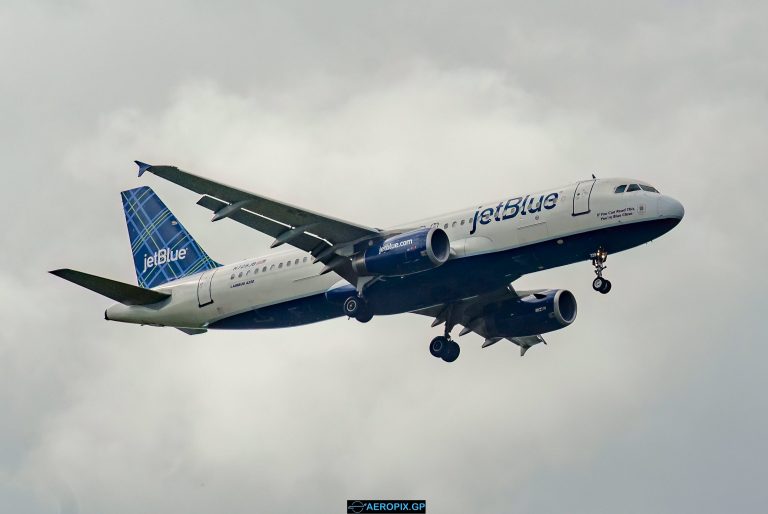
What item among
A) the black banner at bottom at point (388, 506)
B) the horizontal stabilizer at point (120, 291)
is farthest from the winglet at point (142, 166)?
the black banner at bottom at point (388, 506)

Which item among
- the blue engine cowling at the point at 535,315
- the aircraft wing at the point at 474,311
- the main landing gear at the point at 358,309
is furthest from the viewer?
the aircraft wing at the point at 474,311

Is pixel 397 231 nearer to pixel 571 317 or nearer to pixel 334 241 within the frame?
pixel 334 241

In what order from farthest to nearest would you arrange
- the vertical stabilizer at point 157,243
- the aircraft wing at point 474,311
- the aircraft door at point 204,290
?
the vertical stabilizer at point 157,243, the aircraft wing at point 474,311, the aircraft door at point 204,290

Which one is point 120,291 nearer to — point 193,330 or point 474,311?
point 193,330

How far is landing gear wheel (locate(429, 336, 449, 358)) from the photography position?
67188 millimetres

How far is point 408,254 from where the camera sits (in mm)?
58656

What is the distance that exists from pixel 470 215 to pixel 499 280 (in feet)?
9.27

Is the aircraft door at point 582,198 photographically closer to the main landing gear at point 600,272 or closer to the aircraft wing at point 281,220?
the main landing gear at point 600,272


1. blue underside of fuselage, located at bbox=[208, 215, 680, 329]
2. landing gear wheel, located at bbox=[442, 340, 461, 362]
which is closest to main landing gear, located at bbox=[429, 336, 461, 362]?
landing gear wheel, located at bbox=[442, 340, 461, 362]

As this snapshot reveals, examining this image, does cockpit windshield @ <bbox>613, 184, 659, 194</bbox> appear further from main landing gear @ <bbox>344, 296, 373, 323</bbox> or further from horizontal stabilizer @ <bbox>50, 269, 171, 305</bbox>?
horizontal stabilizer @ <bbox>50, 269, 171, 305</bbox>

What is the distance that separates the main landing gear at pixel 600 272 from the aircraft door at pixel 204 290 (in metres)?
17.6

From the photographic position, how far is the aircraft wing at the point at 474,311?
6700 cm

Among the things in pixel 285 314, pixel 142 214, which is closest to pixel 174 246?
pixel 142 214

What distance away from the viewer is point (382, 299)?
202ft
